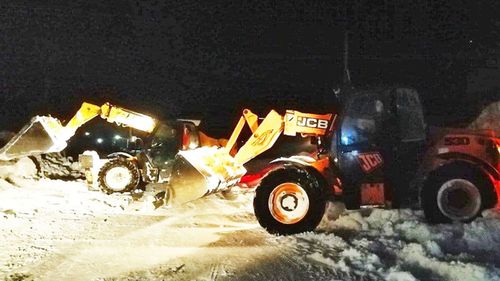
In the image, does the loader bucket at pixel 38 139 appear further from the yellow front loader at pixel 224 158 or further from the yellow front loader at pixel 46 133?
the yellow front loader at pixel 224 158

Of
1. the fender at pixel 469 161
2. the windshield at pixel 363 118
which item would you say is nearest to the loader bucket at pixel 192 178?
the windshield at pixel 363 118

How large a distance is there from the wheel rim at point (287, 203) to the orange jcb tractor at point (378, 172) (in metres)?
0.02

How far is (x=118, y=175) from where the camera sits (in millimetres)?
12242

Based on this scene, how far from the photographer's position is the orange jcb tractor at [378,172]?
771 cm

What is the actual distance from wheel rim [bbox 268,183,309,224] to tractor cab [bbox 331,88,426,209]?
805 mm

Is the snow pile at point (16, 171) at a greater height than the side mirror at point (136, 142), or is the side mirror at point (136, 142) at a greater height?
the side mirror at point (136, 142)

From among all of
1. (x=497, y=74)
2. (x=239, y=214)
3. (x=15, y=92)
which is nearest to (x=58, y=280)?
(x=239, y=214)

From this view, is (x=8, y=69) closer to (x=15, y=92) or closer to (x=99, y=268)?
(x=15, y=92)

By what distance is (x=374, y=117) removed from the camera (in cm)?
792

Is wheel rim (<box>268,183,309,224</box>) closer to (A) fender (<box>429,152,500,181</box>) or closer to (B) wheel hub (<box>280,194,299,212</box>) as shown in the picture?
(B) wheel hub (<box>280,194,299,212</box>)

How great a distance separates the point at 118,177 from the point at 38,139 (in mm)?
2094

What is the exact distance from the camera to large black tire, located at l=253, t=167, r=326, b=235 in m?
7.56

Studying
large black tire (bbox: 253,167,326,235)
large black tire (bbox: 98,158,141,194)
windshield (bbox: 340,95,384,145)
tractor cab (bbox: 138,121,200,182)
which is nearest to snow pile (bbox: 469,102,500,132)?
windshield (bbox: 340,95,384,145)

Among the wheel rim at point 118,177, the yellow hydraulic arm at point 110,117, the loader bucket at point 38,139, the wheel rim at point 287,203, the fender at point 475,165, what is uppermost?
the yellow hydraulic arm at point 110,117
